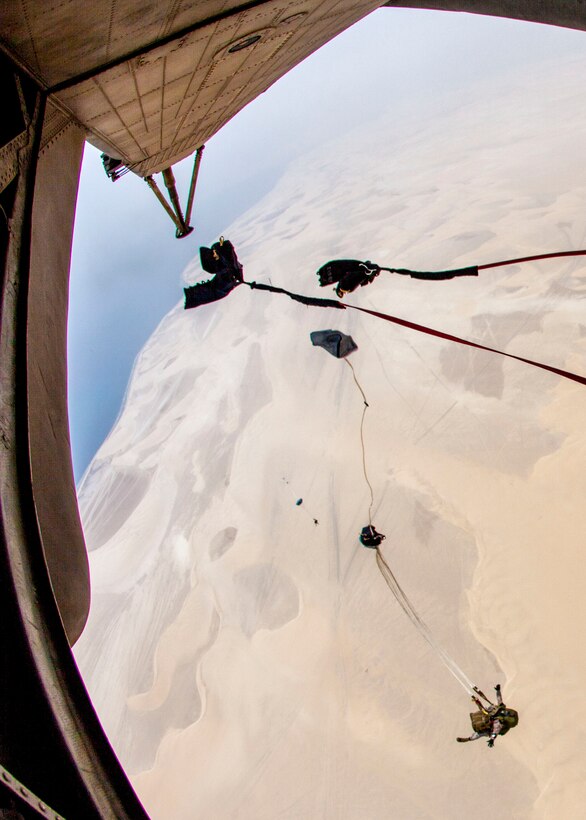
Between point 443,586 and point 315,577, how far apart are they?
12.4ft

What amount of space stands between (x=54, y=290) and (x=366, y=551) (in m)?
12.2

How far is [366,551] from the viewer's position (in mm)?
12984

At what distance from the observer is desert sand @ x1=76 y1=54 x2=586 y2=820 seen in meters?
9.30

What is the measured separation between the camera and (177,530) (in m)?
17.2

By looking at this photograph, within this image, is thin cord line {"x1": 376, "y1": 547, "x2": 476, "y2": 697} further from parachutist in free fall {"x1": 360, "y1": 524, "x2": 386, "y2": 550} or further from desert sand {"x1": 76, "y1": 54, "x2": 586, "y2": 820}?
parachutist in free fall {"x1": 360, "y1": 524, "x2": 386, "y2": 550}

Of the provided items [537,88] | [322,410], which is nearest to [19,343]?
[322,410]

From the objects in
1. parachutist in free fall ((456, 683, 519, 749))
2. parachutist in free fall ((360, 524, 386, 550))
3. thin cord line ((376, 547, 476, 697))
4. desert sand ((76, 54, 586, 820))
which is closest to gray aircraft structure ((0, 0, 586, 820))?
parachutist in free fall ((456, 683, 519, 749))

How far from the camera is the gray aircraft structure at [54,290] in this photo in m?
1.41

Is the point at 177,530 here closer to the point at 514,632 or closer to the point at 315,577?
the point at 315,577

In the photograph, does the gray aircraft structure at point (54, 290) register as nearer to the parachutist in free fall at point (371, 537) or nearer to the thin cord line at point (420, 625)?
the thin cord line at point (420, 625)

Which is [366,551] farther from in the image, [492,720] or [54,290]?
[54,290]

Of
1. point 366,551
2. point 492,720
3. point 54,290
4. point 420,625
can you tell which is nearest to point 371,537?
point 366,551

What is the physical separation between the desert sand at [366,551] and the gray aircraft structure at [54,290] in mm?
9978

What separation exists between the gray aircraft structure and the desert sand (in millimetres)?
9978
